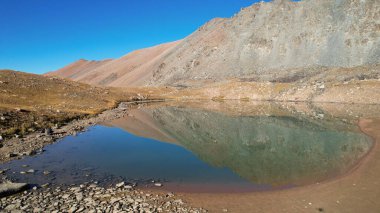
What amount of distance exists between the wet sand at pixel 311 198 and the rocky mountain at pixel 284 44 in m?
88.9

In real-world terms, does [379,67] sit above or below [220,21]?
below

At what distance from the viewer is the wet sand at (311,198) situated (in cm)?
1452

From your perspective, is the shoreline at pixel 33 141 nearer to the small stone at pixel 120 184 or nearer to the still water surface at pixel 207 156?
the still water surface at pixel 207 156

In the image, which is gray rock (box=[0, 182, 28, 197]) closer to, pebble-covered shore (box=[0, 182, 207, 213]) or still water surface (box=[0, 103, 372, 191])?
pebble-covered shore (box=[0, 182, 207, 213])

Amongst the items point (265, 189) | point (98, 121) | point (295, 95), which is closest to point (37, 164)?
point (265, 189)

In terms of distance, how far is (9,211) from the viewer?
1345cm

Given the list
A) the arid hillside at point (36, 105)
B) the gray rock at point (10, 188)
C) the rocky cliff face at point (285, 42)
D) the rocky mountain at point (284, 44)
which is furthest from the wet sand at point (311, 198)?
the rocky cliff face at point (285, 42)

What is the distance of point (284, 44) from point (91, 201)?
11839 cm

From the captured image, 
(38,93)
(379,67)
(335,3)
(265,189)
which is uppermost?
(335,3)

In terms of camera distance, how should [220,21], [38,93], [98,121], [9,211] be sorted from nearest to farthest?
[9,211] < [98,121] < [38,93] < [220,21]

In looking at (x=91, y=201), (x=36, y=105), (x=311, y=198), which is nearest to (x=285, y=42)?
(x=36, y=105)

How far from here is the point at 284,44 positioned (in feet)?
402

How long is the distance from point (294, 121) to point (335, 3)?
9433cm

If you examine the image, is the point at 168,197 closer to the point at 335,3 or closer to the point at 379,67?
the point at 379,67
